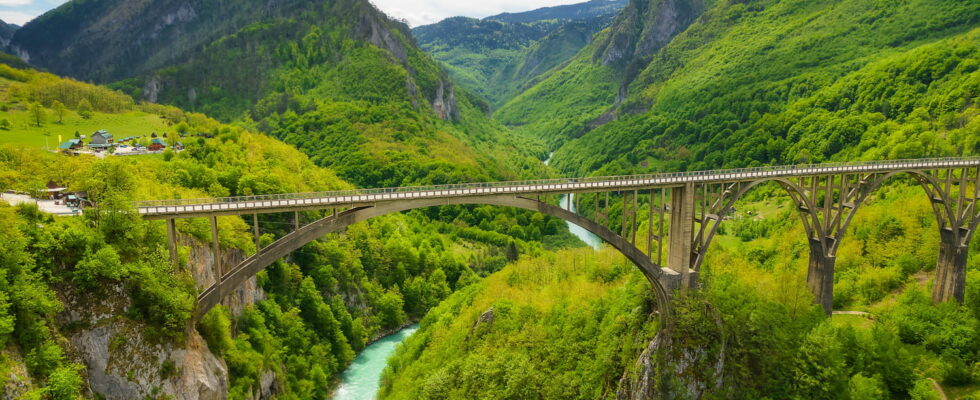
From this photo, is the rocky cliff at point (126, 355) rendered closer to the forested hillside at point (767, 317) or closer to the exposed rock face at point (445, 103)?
the forested hillside at point (767, 317)

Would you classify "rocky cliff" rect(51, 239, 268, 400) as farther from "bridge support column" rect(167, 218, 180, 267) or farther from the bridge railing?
the bridge railing

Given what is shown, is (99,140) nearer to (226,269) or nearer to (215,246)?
(226,269)

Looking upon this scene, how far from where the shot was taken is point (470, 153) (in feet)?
451

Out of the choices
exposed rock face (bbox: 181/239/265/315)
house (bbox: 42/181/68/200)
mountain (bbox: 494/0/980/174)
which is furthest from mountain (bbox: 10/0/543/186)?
house (bbox: 42/181/68/200)

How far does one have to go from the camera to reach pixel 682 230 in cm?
3844

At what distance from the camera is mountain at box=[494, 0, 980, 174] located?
90188 mm

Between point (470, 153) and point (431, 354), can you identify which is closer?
point (431, 354)

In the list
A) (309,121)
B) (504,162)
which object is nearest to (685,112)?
(504,162)

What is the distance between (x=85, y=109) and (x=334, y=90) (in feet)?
227

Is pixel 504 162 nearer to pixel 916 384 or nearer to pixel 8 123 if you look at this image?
pixel 8 123

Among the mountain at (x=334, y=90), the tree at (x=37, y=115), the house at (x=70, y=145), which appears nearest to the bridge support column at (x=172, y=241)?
the house at (x=70, y=145)

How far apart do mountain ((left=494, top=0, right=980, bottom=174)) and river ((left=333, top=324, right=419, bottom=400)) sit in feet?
238

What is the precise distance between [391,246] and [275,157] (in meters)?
22.0

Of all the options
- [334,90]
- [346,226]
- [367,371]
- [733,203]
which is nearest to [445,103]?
[334,90]
